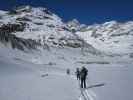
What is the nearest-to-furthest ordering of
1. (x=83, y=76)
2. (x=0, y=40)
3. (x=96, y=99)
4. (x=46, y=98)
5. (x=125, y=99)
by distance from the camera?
1. (x=125, y=99)
2. (x=96, y=99)
3. (x=46, y=98)
4. (x=83, y=76)
5. (x=0, y=40)

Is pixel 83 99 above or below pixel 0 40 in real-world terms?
below

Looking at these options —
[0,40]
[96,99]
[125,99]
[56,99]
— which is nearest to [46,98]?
[56,99]

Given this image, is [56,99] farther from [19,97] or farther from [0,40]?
[0,40]

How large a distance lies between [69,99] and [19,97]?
9.13ft

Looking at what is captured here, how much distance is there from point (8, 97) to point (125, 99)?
6074 millimetres

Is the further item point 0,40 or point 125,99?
point 0,40

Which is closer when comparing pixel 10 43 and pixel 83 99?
pixel 83 99

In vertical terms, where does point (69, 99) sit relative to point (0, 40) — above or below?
below

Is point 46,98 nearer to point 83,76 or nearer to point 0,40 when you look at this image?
point 83,76

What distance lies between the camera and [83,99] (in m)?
12.0

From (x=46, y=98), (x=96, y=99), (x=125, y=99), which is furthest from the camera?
(x=46, y=98)

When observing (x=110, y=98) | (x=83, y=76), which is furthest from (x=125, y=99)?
(x=83, y=76)

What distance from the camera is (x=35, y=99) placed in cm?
1216

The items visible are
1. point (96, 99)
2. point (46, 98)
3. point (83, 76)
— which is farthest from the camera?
point (83, 76)
